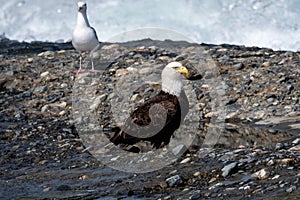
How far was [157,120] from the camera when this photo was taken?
10.5 m

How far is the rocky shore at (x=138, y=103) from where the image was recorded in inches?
364

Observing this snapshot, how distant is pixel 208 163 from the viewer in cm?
995

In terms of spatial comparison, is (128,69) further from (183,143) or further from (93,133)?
(183,143)

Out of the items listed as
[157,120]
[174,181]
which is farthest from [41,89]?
[174,181]

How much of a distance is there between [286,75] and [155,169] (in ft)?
16.2

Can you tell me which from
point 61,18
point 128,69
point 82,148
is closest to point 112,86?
point 128,69

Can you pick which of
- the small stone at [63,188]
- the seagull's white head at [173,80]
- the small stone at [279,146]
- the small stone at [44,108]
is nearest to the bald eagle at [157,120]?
the seagull's white head at [173,80]

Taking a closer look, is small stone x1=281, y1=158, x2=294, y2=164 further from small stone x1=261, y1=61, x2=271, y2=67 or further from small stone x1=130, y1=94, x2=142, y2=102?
small stone x1=261, y1=61, x2=271, y2=67

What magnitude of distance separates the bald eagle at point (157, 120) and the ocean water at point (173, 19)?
380 inches

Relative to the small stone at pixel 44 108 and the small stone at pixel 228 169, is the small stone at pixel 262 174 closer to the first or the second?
the small stone at pixel 228 169

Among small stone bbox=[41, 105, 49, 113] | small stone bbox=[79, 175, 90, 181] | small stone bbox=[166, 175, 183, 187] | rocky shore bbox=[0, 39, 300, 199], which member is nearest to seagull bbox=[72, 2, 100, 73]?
rocky shore bbox=[0, 39, 300, 199]

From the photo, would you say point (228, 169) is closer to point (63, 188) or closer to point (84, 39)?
point (63, 188)

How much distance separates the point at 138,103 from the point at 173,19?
10.2m

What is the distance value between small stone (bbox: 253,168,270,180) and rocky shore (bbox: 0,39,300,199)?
15 mm
